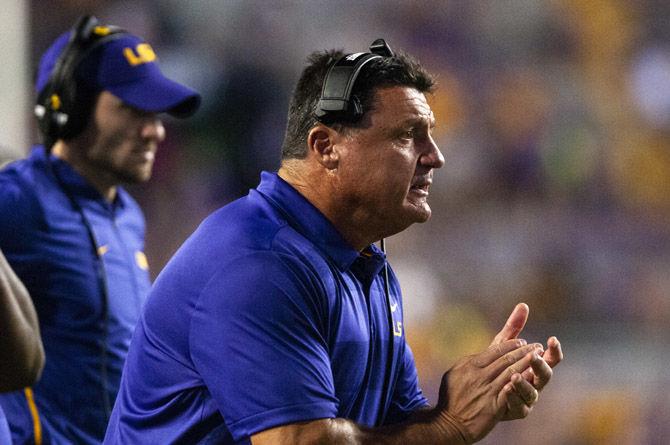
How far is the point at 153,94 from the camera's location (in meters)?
3.40

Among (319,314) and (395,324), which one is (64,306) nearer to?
(395,324)

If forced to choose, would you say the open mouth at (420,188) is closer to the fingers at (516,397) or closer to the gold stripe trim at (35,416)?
the fingers at (516,397)

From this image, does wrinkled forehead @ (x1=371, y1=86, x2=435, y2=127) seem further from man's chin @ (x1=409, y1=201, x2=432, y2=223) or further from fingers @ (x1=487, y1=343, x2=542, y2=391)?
fingers @ (x1=487, y1=343, x2=542, y2=391)

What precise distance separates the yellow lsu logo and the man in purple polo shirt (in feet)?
4.61

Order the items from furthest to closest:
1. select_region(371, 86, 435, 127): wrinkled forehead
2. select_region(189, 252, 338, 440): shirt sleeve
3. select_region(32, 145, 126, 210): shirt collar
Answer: select_region(32, 145, 126, 210): shirt collar < select_region(371, 86, 435, 127): wrinkled forehead < select_region(189, 252, 338, 440): shirt sleeve

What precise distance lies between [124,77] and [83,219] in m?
0.51

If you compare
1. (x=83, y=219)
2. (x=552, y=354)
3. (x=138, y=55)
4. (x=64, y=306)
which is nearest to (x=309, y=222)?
(x=552, y=354)

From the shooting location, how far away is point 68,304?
2.94m

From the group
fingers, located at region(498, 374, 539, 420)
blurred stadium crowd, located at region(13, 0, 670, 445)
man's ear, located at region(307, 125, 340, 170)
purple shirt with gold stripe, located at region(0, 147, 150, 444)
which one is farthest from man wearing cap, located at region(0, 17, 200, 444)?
blurred stadium crowd, located at region(13, 0, 670, 445)

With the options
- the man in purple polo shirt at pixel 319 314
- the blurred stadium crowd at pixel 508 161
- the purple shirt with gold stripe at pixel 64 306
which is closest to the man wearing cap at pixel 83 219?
the purple shirt with gold stripe at pixel 64 306

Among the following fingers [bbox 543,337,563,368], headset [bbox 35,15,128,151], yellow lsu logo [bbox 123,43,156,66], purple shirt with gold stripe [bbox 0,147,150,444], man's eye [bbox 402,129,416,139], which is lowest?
purple shirt with gold stripe [bbox 0,147,150,444]

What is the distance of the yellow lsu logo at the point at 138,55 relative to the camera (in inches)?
134

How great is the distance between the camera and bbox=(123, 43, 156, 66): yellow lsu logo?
341cm

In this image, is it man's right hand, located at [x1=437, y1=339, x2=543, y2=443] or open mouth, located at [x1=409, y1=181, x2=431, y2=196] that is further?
open mouth, located at [x1=409, y1=181, x2=431, y2=196]
